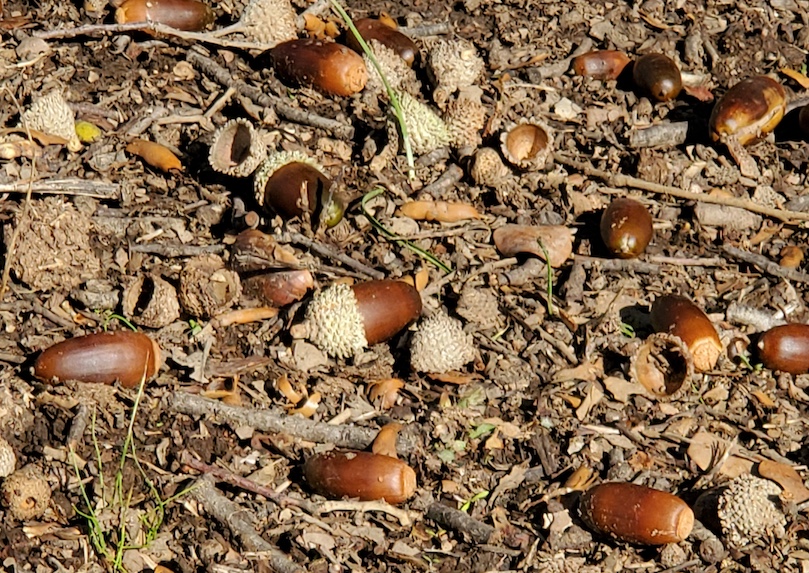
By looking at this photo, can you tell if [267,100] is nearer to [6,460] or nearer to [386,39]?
[386,39]

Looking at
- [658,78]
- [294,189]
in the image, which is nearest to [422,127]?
[294,189]

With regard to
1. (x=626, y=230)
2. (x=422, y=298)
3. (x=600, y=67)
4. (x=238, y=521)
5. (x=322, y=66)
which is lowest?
(x=238, y=521)

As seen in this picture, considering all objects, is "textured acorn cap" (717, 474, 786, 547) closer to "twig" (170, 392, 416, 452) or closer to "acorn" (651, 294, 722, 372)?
"acorn" (651, 294, 722, 372)

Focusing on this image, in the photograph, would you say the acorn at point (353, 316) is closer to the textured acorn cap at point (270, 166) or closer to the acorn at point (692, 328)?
the textured acorn cap at point (270, 166)

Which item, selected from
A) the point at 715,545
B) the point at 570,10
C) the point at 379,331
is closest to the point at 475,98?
the point at 570,10

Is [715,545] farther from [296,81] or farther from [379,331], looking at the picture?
[296,81]

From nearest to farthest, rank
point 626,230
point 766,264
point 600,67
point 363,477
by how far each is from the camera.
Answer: point 363,477 → point 626,230 → point 766,264 → point 600,67
